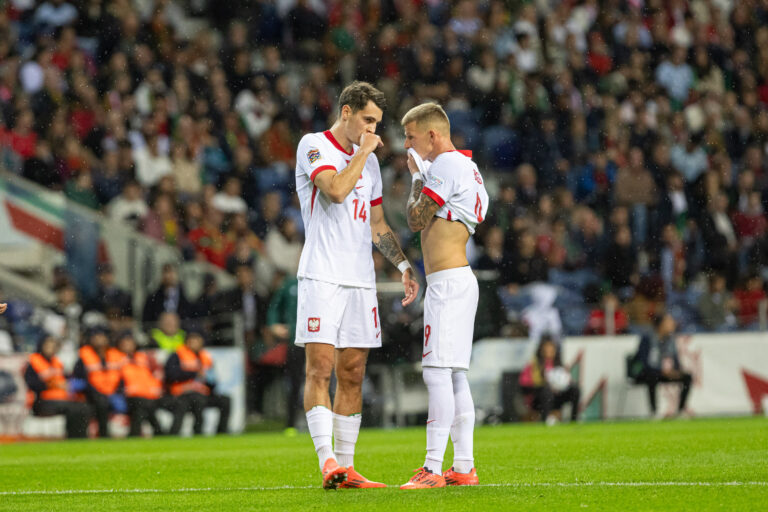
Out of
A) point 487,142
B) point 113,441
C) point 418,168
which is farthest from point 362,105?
point 487,142

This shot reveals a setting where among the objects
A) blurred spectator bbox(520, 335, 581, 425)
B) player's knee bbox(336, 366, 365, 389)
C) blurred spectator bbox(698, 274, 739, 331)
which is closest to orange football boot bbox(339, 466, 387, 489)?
player's knee bbox(336, 366, 365, 389)

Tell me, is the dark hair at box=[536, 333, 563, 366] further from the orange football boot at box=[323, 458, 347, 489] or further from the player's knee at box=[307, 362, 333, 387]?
the orange football boot at box=[323, 458, 347, 489]

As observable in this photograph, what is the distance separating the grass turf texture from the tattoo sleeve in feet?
5.20

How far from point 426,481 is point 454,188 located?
5.74 ft

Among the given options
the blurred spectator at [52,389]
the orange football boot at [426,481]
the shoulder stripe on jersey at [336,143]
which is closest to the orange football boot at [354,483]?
the orange football boot at [426,481]

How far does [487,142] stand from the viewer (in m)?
21.5

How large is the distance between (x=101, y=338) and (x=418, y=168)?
9.38 metres

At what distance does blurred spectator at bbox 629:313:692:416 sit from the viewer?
1786 cm

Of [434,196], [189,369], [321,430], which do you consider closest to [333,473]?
[321,430]

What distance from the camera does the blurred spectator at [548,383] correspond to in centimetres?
1766

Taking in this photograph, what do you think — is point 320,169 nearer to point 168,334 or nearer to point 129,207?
point 168,334

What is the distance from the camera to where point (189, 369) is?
16.7 meters

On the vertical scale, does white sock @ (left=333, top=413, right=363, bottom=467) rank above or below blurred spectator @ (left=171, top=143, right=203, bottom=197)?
below

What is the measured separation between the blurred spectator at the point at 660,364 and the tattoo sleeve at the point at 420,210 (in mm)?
10752
